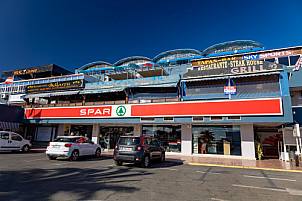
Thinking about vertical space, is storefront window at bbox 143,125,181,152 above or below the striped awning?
below

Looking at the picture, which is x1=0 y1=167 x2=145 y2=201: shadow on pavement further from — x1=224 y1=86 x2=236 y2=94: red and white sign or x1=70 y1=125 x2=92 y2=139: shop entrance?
x1=70 y1=125 x2=92 y2=139: shop entrance

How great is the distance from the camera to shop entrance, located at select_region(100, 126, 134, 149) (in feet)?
66.8

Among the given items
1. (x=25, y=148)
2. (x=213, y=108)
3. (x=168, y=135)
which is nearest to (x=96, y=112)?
(x=25, y=148)

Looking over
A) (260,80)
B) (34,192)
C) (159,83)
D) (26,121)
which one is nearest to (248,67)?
(260,80)

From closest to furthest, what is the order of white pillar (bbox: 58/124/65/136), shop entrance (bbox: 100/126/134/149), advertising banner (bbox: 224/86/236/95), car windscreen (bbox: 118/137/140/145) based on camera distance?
car windscreen (bbox: 118/137/140/145) → advertising banner (bbox: 224/86/236/95) → shop entrance (bbox: 100/126/134/149) → white pillar (bbox: 58/124/65/136)

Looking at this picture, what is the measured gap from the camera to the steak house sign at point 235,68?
15.7 metres

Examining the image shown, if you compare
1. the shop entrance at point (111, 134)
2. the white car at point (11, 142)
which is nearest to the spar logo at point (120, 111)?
the shop entrance at point (111, 134)

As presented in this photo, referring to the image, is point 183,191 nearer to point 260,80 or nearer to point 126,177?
point 126,177

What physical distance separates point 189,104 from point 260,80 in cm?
644

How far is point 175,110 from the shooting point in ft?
55.9

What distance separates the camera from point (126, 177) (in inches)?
304

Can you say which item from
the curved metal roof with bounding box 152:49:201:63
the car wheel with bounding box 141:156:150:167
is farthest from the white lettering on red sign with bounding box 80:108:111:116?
the curved metal roof with bounding box 152:49:201:63

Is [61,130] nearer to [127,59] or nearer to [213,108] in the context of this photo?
[213,108]

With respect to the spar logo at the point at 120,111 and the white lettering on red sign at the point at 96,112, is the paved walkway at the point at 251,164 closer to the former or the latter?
the spar logo at the point at 120,111
